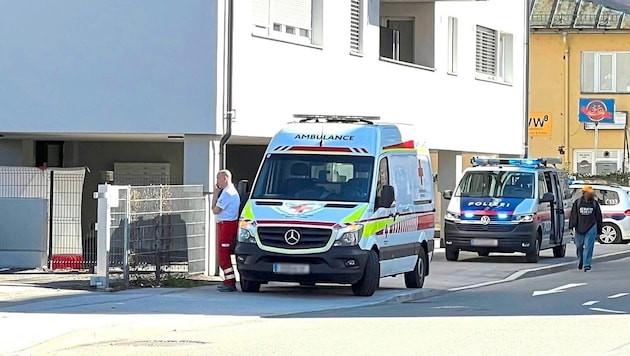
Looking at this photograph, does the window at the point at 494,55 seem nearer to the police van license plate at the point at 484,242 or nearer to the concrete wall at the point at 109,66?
the police van license plate at the point at 484,242

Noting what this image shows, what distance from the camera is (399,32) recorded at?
33125 millimetres

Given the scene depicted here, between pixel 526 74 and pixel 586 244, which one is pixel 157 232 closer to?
pixel 586 244

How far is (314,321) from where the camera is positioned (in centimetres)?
1630

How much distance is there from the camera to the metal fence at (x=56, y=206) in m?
23.0

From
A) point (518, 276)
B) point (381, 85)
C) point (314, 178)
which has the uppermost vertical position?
point (381, 85)

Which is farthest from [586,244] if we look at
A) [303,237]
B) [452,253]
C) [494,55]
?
[494,55]

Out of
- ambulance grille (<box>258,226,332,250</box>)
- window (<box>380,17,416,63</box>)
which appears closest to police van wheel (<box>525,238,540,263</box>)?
window (<box>380,17,416,63</box>)

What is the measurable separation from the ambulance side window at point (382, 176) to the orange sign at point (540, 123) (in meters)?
36.7

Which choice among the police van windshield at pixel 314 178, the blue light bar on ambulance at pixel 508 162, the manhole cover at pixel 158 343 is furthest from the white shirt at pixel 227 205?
the blue light bar on ambulance at pixel 508 162

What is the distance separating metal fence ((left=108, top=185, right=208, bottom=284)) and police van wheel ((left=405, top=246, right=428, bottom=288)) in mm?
3688

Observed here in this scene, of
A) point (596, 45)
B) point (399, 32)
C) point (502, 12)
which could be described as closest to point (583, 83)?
point (596, 45)

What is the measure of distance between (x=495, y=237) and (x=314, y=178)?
31.8 feet

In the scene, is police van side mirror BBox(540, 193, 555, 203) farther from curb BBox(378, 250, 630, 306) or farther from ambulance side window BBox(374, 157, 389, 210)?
ambulance side window BBox(374, 157, 389, 210)

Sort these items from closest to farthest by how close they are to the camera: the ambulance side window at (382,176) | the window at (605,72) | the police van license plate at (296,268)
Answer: the police van license plate at (296,268)
the ambulance side window at (382,176)
the window at (605,72)
